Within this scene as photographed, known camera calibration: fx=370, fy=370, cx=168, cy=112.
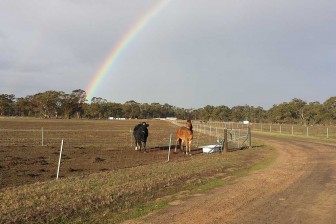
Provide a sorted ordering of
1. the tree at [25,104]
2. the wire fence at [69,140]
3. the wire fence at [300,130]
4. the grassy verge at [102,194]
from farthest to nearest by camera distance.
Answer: the tree at [25,104], the wire fence at [300,130], the wire fence at [69,140], the grassy verge at [102,194]

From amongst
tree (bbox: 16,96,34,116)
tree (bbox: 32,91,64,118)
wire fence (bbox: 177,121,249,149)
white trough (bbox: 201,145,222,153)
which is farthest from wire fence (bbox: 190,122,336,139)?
tree (bbox: 16,96,34,116)

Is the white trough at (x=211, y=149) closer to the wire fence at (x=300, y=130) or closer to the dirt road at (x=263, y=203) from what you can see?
the dirt road at (x=263, y=203)

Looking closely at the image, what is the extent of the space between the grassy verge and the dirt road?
654mm

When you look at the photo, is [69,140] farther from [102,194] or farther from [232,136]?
[102,194]

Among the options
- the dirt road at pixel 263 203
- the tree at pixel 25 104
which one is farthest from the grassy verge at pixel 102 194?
the tree at pixel 25 104

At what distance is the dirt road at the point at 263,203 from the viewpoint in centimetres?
758

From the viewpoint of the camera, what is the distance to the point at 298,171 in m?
14.6

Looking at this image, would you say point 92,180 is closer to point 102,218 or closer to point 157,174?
point 157,174

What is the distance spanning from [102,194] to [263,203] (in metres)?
4.20

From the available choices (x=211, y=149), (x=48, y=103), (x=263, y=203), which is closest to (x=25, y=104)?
(x=48, y=103)

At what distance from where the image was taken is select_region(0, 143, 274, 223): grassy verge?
25.7 ft

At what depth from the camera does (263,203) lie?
8.98 meters

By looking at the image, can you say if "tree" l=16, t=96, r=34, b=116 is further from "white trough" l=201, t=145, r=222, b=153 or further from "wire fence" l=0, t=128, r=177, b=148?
"white trough" l=201, t=145, r=222, b=153

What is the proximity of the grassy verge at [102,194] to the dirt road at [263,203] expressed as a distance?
2.15 ft
